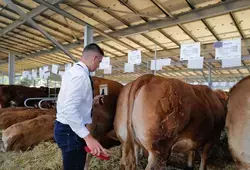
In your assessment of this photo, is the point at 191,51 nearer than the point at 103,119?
No

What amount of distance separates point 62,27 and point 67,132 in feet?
14.9

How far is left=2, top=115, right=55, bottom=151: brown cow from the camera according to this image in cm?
350

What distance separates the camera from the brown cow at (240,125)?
1.76 meters

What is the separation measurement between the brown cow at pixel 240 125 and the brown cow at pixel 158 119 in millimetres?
441

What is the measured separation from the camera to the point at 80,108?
5.40 feet

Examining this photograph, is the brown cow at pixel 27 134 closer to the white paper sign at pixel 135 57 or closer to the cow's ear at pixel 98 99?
the cow's ear at pixel 98 99

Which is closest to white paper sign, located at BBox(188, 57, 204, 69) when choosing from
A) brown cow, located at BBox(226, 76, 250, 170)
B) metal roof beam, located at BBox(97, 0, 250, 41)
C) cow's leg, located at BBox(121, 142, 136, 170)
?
metal roof beam, located at BBox(97, 0, 250, 41)

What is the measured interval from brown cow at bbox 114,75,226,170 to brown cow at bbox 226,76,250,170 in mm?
441

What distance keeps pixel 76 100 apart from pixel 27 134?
2.51 m

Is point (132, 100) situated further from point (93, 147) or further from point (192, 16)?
point (192, 16)

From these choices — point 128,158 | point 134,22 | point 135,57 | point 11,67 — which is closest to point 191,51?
point 135,57

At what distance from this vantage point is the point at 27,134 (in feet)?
11.8

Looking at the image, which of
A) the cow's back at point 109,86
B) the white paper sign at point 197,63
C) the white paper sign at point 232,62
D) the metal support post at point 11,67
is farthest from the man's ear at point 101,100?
the metal support post at point 11,67

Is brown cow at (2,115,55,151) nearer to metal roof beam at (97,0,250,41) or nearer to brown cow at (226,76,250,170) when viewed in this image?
metal roof beam at (97,0,250,41)
